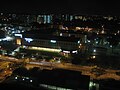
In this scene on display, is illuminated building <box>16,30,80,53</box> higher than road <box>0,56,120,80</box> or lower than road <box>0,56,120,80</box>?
higher

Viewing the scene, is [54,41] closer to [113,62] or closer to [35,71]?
[113,62]

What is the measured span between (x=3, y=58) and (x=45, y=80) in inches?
69.7

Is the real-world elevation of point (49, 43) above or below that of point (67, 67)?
above

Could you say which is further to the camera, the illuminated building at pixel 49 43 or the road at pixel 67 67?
the illuminated building at pixel 49 43

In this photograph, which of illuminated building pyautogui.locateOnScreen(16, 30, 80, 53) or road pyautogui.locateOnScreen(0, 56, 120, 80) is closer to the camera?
road pyautogui.locateOnScreen(0, 56, 120, 80)

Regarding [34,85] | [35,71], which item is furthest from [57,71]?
[34,85]

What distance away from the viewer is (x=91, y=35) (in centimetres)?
591

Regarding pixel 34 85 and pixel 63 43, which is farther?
pixel 63 43

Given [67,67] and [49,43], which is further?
[49,43]

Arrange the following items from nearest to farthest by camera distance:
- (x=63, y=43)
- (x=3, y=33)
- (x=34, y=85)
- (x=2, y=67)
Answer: (x=34, y=85) < (x=2, y=67) < (x=63, y=43) < (x=3, y=33)

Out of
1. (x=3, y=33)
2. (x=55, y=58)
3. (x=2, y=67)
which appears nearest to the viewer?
(x=2, y=67)

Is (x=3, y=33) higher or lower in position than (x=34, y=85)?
higher

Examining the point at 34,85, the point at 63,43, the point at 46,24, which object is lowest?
the point at 34,85

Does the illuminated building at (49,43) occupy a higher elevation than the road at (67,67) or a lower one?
higher
